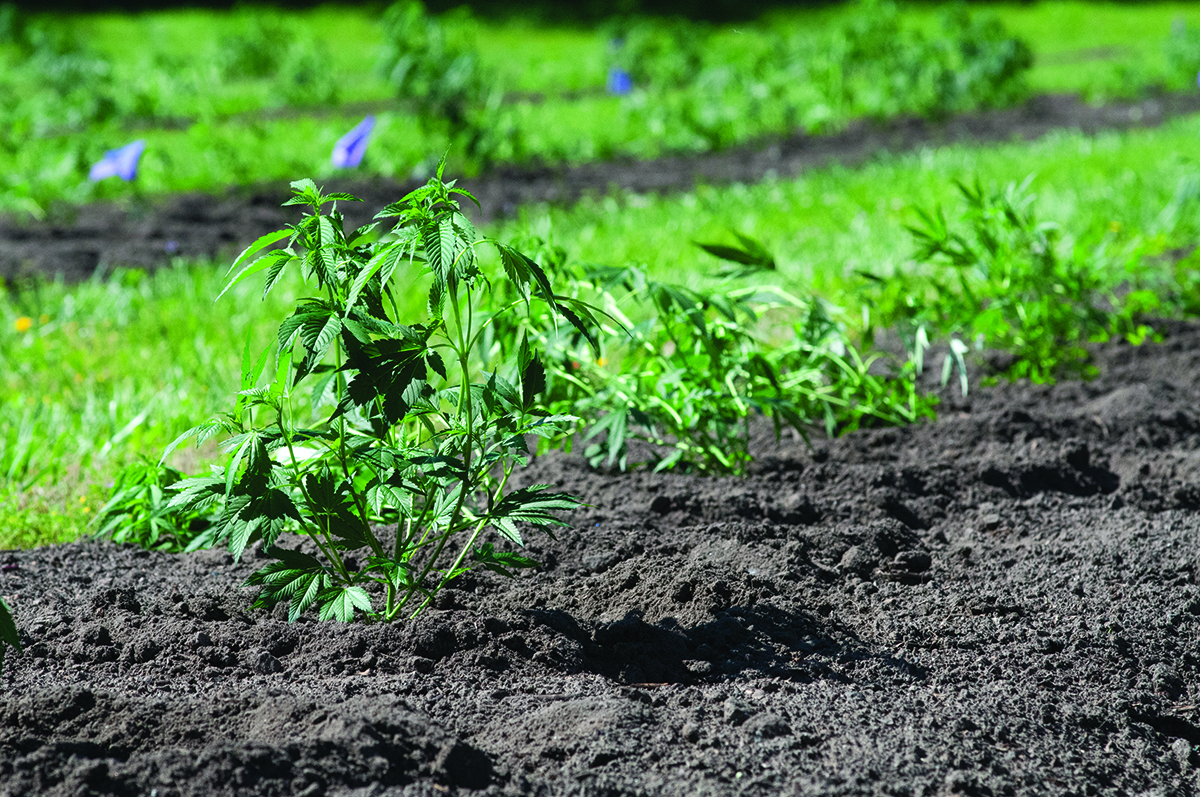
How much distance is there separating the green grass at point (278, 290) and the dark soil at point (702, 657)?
0.61 meters

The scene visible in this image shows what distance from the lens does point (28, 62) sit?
11766 mm

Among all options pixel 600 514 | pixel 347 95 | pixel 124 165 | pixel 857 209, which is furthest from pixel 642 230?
pixel 347 95

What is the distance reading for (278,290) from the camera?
181 inches

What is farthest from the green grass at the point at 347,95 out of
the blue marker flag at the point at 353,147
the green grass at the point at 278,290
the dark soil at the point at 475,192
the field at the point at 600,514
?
the field at the point at 600,514

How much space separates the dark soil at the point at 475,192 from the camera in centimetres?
521

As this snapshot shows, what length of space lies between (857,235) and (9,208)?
14.9ft

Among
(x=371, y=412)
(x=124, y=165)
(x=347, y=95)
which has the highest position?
(x=347, y=95)

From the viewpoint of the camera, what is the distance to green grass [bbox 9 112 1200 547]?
9.76ft

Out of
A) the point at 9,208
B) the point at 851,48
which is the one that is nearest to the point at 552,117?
the point at 851,48

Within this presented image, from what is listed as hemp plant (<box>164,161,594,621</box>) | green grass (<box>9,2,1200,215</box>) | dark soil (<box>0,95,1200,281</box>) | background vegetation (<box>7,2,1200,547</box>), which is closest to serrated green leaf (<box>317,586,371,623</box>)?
hemp plant (<box>164,161,594,621</box>)

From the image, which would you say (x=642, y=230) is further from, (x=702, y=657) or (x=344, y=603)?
(x=344, y=603)

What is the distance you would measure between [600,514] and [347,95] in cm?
965

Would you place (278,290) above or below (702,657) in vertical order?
above

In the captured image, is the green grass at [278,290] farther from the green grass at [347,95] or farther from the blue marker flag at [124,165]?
the green grass at [347,95]
